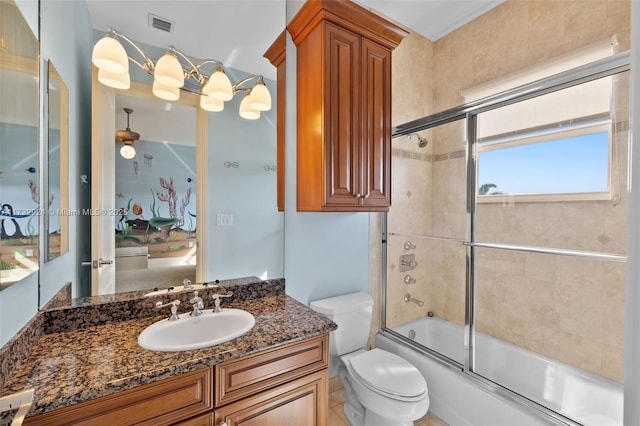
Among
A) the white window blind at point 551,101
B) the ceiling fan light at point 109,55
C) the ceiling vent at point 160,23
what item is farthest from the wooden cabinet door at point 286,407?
the white window blind at point 551,101

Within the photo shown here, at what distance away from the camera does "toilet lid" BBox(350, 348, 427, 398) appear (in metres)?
1.43

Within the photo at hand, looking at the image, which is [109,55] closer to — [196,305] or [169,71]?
[169,71]

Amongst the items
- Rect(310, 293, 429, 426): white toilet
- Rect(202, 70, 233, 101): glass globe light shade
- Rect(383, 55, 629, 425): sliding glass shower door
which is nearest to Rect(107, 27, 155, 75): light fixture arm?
Rect(202, 70, 233, 101): glass globe light shade

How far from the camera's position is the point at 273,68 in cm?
166

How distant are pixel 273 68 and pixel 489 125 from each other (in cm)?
174

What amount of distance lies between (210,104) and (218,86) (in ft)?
0.33

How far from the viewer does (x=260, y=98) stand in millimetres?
1606

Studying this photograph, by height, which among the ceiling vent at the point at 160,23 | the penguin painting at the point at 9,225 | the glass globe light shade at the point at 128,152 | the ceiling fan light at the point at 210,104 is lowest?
the penguin painting at the point at 9,225

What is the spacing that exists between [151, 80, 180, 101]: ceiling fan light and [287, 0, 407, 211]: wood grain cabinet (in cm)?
67

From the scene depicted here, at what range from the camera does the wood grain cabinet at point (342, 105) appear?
5.03ft

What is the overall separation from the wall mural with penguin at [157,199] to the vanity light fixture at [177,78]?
11.2 inches

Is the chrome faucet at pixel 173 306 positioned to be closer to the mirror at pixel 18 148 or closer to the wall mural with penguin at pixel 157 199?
the wall mural with penguin at pixel 157 199

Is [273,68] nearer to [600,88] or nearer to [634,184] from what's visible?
[634,184]

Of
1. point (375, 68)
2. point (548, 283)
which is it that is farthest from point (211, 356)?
point (548, 283)
